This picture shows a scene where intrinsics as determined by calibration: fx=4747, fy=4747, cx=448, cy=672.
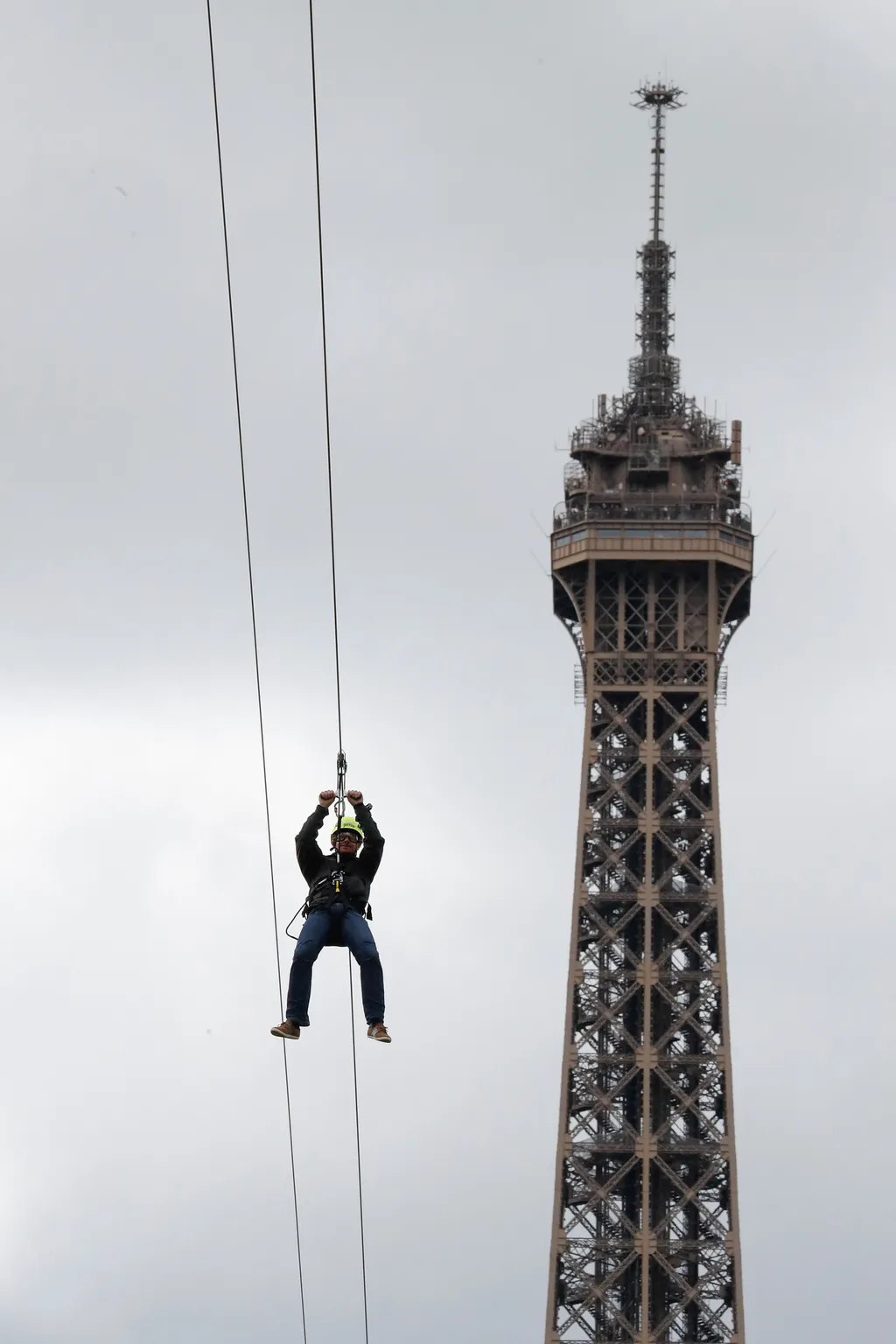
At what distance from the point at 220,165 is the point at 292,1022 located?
1961cm

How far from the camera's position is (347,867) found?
3971 inches

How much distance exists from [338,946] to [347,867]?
5.57 ft

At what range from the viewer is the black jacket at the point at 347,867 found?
100312 mm

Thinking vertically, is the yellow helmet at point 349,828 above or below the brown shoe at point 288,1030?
above

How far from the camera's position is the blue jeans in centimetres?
9912

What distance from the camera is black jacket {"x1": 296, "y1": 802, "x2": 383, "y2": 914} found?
100312 millimetres

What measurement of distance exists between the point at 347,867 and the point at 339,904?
0.83 meters

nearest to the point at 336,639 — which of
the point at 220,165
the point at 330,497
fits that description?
the point at 330,497

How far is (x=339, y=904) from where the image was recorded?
101 m

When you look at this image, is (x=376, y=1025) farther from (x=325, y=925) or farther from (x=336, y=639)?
(x=336, y=639)

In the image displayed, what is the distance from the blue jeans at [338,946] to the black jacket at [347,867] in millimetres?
280

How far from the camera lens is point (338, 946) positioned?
101 meters

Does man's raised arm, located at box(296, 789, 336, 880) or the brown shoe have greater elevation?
man's raised arm, located at box(296, 789, 336, 880)

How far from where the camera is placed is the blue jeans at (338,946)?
9912cm
